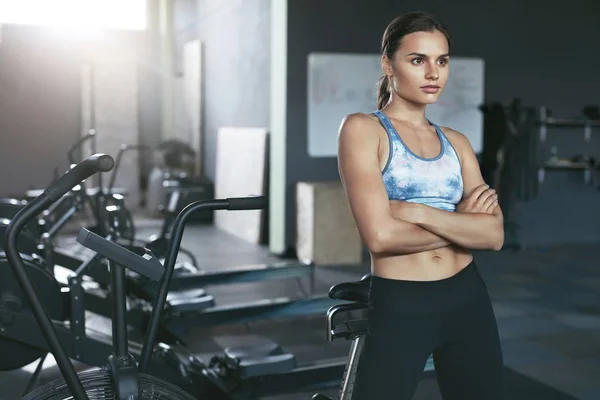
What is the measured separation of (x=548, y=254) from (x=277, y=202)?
2.68 meters

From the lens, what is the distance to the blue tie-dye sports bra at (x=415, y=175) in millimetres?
1721

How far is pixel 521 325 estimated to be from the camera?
182 inches

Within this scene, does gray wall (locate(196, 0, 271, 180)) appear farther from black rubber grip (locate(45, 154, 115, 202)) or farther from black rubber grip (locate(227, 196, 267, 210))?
black rubber grip (locate(45, 154, 115, 202))

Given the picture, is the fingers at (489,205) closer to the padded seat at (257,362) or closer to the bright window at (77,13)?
the padded seat at (257,362)

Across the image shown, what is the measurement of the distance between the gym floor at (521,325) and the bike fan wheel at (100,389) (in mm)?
1837

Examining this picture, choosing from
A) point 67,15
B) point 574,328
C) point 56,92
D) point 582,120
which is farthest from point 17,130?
point 574,328

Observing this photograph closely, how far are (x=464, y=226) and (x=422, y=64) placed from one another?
1.29 feet

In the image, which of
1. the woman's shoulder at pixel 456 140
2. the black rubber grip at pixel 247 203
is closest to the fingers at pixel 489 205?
the woman's shoulder at pixel 456 140

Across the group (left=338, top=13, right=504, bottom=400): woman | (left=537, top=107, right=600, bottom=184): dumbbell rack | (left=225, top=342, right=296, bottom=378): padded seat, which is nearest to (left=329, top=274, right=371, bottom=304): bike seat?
(left=338, top=13, right=504, bottom=400): woman

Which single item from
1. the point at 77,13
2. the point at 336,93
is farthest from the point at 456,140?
the point at 77,13

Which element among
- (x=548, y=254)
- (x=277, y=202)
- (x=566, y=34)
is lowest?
(x=548, y=254)

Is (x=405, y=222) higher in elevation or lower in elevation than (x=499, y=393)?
higher

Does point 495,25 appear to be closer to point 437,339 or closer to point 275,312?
point 275,312

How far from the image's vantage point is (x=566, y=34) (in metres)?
7.71
